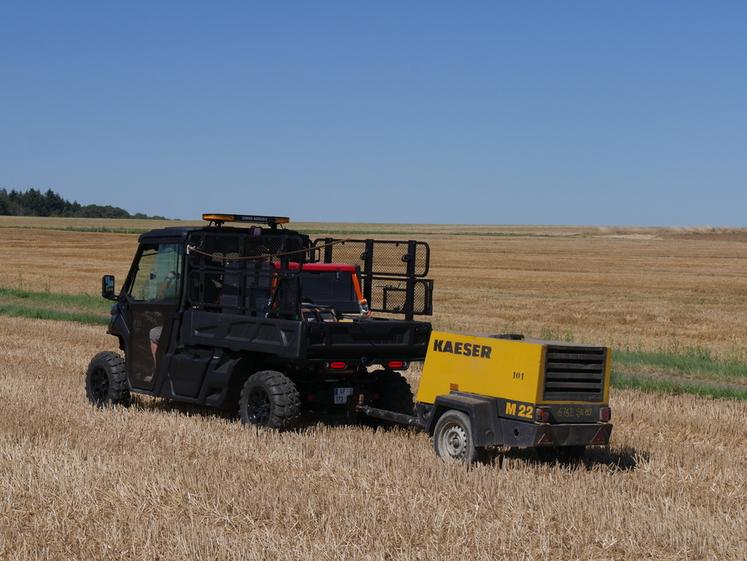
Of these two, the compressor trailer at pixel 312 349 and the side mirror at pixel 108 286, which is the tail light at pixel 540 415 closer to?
the compressor trailer at pixel 312 349

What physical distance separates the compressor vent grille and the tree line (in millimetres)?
133169

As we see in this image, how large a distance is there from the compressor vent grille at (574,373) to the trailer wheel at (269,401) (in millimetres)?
2626

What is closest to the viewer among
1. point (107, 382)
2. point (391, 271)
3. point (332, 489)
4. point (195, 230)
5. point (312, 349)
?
point (332, 489)

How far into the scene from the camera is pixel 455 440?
949 centimetres

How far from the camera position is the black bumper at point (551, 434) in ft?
29.0

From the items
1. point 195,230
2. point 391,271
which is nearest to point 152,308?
point 195,230

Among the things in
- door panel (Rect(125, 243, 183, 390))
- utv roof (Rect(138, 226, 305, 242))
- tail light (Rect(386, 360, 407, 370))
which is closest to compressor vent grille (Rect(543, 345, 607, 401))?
tail light (Rect(386, 360, 407, 370))

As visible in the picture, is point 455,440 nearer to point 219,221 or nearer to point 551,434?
point 551,434

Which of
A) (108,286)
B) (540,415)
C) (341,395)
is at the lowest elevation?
(341,395)

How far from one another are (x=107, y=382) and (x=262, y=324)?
253 centimetres

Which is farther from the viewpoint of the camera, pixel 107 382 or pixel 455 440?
pixel 107 382

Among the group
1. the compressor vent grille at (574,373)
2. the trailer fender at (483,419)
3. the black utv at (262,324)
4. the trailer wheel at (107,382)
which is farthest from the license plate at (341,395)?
the compressor vent grille at (574,373)

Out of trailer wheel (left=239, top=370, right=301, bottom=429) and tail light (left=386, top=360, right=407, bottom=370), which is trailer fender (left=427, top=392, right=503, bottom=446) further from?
tail light (left=386, top=360, right=407, bottom=370)

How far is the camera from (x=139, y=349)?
39.5ft
